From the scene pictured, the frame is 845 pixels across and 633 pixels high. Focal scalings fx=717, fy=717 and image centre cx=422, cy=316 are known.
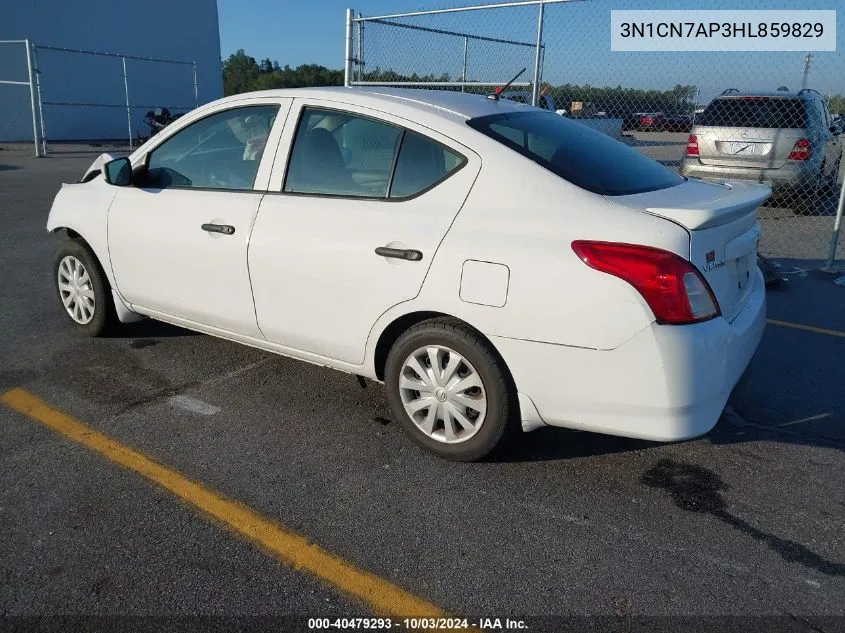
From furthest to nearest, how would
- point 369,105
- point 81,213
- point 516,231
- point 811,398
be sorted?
1. point 81,213
2. point 811,398
3. point 369,105
4. point 516,231

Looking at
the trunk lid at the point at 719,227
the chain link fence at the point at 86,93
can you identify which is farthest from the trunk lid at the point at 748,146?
the chain link fence at the point at 86,93

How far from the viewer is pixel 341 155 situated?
3.70 m

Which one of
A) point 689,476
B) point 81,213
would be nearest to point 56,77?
point 81,213

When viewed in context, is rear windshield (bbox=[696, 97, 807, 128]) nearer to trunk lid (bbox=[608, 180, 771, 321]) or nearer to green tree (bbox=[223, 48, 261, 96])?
trunk lid (bbox=[608, 180, 771, 321])

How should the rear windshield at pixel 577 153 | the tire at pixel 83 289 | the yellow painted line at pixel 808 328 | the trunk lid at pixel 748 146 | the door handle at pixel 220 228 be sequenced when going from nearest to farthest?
the rear windshield at pixel 577 153 → the door handle at pixel 220 228 → the tire at pixel 83 289 → the yellow painted line at pixel 808 328 → the trunk lid at pixel 748 146

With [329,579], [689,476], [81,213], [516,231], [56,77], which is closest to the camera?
[329,579]

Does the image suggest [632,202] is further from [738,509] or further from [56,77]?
[56,77]

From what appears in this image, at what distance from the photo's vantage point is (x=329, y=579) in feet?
8.42

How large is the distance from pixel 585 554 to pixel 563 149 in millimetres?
1888

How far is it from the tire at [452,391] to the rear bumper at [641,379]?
0.36 feet

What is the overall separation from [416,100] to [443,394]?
149 centimetres

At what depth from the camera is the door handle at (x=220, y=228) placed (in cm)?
383

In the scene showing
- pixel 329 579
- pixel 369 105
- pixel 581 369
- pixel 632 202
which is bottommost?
pixel 329 579

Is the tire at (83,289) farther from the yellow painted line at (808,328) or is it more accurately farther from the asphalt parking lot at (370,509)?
the yellow painted line at (808,328)
